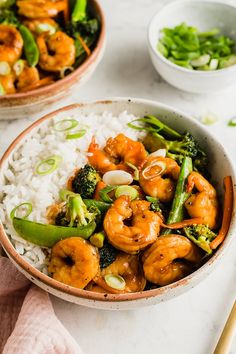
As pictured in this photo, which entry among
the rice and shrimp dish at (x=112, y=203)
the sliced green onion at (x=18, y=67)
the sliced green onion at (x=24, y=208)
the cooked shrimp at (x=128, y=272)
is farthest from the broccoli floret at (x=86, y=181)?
the sliced green onion at (x=18, y=67)

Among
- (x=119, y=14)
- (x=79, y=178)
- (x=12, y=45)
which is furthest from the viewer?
(x=119, y=14)

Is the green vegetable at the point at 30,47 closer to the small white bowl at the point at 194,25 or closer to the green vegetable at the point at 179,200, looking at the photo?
the small white bowl at the point at 194,25

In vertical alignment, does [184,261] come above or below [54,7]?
below

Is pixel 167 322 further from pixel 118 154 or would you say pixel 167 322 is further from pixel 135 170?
pixel 118 154

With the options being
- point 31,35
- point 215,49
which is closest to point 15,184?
point 31,35

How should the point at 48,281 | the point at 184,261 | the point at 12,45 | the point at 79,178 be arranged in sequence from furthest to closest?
the point at 12,45, the point at 79,178, the point at 184,261, the point at 48,281

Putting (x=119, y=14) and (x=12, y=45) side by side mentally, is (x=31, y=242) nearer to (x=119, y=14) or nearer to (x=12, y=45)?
(x=12, y=45)

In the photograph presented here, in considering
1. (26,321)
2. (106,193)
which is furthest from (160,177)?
(26,321)
